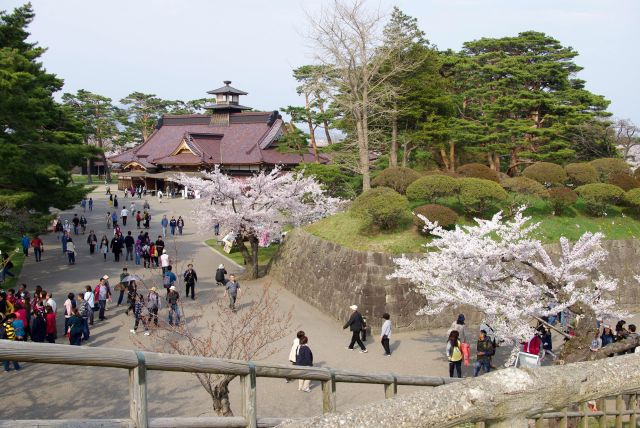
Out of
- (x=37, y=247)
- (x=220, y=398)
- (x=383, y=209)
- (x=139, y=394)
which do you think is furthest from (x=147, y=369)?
(x=37, y=247)

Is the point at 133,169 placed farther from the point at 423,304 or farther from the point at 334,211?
the point at 423,304

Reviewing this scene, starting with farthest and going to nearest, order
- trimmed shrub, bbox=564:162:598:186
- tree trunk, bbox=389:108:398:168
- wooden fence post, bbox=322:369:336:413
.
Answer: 1. tree trunk, bbox=389:108:398:168
2. trimmed shrub, bbox=564:162:598:186
3. wooden fence post, bbox=322:369:336:413

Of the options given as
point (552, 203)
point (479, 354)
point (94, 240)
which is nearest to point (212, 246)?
point (94, 240)

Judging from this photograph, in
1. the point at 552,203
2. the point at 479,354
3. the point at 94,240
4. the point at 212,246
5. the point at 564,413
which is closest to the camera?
the point at 564,413

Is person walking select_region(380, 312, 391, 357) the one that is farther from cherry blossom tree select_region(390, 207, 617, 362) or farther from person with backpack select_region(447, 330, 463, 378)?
person with backpack select_region(447, 330, 463, 378)

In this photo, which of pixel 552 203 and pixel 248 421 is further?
pixel 552 203

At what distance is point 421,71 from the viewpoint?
80.9ft

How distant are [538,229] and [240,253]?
525 inches

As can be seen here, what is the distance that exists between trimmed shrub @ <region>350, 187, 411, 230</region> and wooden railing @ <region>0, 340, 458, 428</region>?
531 inches

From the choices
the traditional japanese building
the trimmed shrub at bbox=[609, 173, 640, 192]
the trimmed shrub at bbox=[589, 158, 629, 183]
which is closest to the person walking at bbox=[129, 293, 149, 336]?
the trimmed shrub at bbox=[609, 173, 640, 192]

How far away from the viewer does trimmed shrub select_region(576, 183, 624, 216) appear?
1866 cm

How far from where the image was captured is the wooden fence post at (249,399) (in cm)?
317

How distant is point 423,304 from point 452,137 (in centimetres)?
1132

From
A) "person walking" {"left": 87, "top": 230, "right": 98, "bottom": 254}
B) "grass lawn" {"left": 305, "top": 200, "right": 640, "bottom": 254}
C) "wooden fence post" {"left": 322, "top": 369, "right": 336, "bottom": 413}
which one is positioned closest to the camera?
"wooden fence post" {"left": 322, "top": 369, "right": 336, "bottom": 413}
